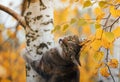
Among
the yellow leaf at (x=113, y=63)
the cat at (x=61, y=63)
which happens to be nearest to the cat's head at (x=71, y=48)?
the cat at (x=61, y=63)

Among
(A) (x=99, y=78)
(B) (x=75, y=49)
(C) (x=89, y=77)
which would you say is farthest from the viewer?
(C) (x=89, y=77)

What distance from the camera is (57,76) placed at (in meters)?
1.61

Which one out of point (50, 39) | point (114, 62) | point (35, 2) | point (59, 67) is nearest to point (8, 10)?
point (35, 2)

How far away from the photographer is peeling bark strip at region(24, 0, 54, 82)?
1.56 m

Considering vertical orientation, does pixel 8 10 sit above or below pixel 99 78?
above

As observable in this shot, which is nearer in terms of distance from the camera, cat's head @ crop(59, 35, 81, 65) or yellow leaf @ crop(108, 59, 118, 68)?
cat's head @ crop(59, 35, 81, 65)

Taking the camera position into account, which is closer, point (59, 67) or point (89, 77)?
point (59, 67)

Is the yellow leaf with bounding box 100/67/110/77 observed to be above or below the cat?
below

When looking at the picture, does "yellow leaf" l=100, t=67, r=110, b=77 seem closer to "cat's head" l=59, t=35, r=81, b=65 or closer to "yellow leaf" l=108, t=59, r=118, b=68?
"yellow leaf" l=108, t=59, r=118, b=68

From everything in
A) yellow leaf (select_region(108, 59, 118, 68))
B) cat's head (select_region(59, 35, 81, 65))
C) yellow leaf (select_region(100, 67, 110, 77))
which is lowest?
yellow leaf (select_region(100, 67, 110, 77))

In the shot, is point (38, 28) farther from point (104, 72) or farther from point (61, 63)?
point (104, 72)

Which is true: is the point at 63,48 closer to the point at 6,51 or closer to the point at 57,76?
the point at 57,76

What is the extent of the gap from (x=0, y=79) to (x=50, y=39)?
2013 millimetres

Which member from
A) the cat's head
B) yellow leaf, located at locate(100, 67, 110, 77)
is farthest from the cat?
yellow leaf, located at locate(100, 67, 110, 77)
